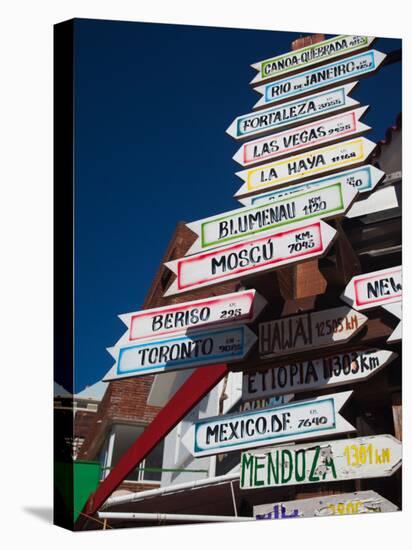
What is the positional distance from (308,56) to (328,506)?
10.6 ft

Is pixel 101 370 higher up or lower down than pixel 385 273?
lower down

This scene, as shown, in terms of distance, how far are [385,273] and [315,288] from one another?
54cm

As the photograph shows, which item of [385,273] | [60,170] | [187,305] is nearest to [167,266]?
[187,305]

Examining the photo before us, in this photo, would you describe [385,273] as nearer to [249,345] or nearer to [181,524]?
[249,345]

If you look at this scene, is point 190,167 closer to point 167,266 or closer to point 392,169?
point 167,266

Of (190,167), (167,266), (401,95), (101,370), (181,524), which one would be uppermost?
(401,95)

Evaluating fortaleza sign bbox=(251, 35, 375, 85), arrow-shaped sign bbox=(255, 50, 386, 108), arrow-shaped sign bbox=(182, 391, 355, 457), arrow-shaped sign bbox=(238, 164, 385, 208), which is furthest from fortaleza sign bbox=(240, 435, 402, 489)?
fortaleza sign bbox=(251, 35, 375, 85)

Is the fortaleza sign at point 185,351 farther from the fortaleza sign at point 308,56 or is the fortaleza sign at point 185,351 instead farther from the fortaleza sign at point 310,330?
the fortaleza sign at point 308,56

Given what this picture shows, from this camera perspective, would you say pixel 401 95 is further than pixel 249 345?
Yes

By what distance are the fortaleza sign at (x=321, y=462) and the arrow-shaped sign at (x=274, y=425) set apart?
0.34 feet

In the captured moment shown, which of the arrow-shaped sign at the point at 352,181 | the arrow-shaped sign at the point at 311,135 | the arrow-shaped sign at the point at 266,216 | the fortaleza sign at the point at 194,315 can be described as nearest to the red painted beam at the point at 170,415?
the fortaleza sign at the point at 194,315

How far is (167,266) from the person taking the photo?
34.2ft

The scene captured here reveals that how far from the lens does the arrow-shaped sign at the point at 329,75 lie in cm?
1103

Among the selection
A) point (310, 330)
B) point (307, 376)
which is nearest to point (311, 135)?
point (310, 330)
